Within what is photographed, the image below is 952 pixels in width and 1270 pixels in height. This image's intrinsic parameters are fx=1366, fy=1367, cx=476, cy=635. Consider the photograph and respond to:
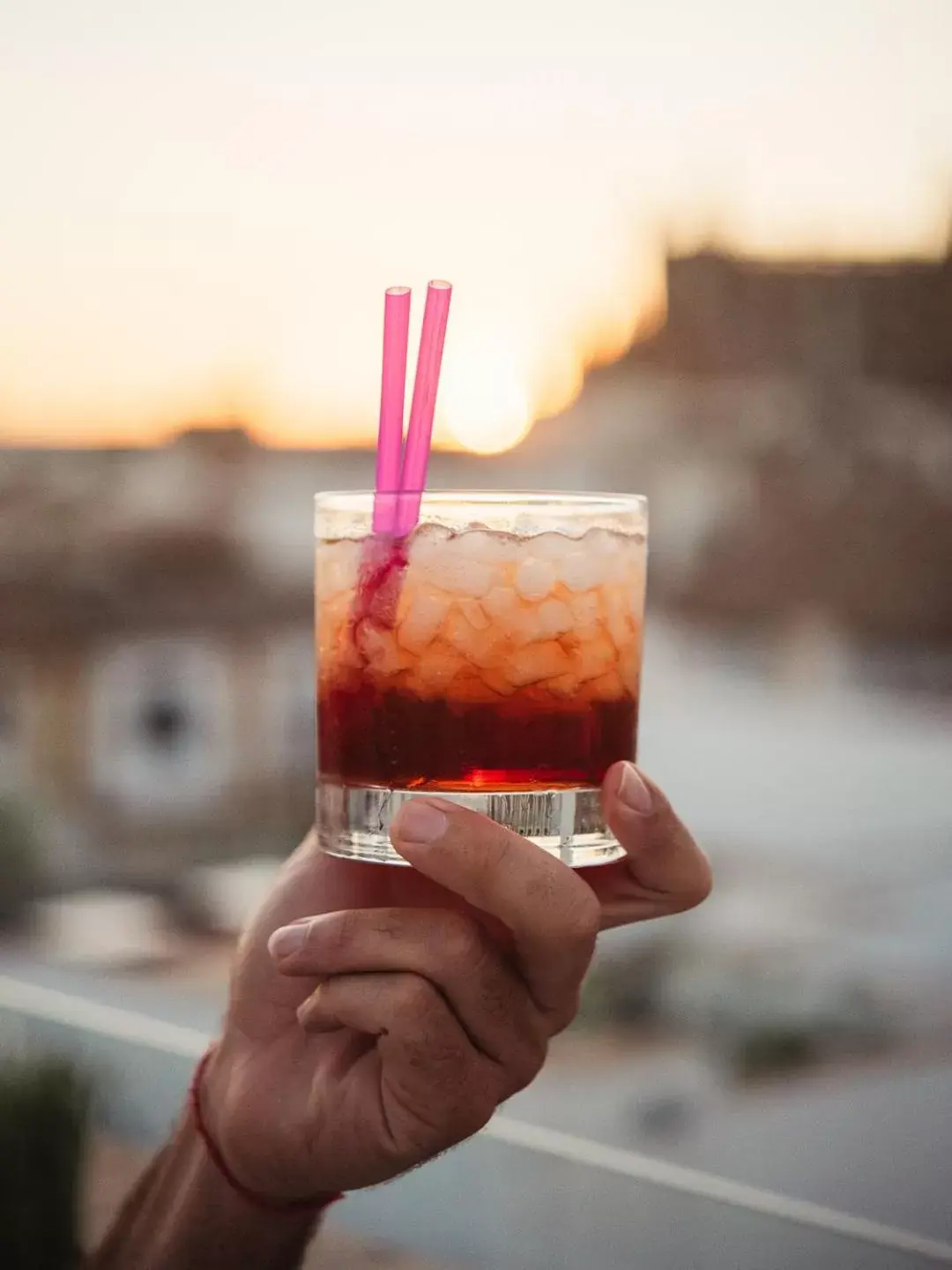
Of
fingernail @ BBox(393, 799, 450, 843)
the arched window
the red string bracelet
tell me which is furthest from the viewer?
the arched window

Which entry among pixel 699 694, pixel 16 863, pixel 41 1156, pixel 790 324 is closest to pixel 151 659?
pixel 16 863

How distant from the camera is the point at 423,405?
96 cm

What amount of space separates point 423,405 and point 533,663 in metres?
0.20

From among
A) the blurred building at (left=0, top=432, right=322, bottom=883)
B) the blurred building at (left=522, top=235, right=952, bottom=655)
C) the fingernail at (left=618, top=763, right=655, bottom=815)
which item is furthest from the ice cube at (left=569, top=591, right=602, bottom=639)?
the blurred building at (left=0, top=432, right=322, bottom=883)

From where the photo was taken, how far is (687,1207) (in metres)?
1.99

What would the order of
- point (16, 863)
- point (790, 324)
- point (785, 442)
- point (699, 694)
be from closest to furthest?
point (790, 324) < point (785, 442) < point (699, 694) < point (16, 863)

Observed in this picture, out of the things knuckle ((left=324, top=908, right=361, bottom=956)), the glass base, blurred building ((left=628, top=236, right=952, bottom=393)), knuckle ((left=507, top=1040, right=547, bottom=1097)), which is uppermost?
blurred building ((left=628, top=236, right=952, bottom=393))

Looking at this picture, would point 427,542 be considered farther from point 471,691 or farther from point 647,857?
point 647,857

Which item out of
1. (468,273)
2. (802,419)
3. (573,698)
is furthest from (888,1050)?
(573,698)

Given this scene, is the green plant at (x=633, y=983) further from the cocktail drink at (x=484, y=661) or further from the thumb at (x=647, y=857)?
the cocktail drink at (x=484, y=661)

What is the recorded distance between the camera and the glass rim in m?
0.95

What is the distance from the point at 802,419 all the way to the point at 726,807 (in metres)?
1.67

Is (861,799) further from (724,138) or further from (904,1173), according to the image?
(724,138)

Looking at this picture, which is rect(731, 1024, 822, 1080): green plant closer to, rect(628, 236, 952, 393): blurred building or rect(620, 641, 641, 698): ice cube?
rect(628, 236, 952, 393): blurred building
